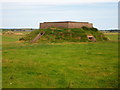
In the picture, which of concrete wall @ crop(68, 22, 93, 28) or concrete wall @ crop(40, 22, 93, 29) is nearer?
concrete wall @ crop(40, 22, 93, 29)

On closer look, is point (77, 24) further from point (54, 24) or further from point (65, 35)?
point (65, 35)

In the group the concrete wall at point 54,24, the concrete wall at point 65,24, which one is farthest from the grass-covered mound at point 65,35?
the concrete wall at point 54,24

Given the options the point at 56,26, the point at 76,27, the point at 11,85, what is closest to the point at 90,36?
the point at 76,27

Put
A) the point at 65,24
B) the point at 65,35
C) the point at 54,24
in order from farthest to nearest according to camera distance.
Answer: the point at 54,24 → the point at 65,24 → the point at 65,35

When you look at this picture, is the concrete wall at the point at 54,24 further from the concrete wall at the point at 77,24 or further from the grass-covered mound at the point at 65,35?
the grass-covered mound at the point at 65,35

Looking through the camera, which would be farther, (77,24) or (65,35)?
(77,24)

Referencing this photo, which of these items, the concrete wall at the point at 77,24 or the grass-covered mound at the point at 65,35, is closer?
the grass-covered mound at the point at 65,35

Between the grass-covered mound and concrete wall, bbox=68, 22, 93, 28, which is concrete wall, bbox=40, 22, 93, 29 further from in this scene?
the grass-covered mound

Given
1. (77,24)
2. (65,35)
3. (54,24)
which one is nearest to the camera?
(65,35)

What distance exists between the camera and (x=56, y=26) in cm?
4581

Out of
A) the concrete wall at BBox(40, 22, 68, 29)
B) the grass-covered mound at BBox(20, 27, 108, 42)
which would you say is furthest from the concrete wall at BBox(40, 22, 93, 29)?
the grass-covered mound at BBox(20, 27, 108, 42)

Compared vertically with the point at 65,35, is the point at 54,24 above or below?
above

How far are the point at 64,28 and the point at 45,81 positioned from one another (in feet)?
111

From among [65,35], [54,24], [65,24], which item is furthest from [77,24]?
[65,35]
